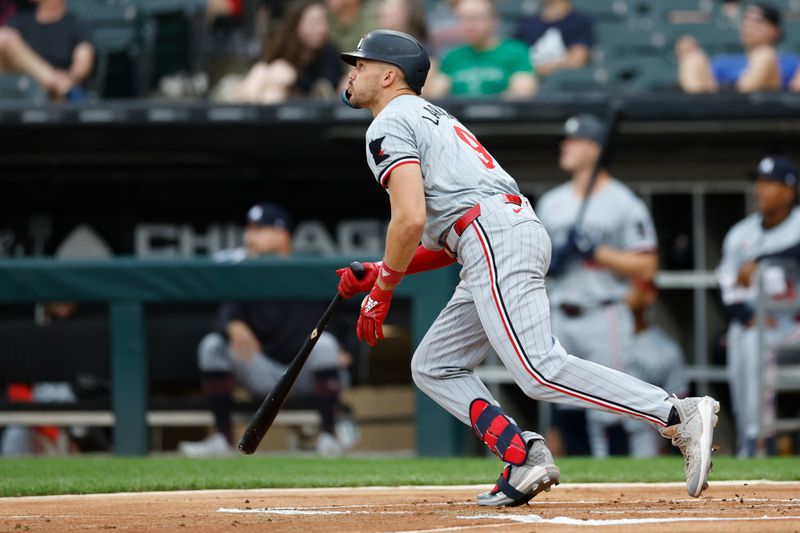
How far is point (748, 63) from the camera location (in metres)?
9.01

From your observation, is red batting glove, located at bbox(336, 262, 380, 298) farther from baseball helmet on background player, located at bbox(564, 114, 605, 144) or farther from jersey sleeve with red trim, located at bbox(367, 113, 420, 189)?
baseball helmet on background player, located at bbox(564, 114, 605, 144)

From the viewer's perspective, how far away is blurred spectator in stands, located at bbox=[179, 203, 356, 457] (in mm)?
7473

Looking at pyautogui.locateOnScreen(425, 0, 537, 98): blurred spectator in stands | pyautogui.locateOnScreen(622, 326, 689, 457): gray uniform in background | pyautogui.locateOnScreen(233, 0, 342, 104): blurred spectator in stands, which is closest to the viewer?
pyautogui.locateOnScreen(622, 326, 689, 457): gray uniform in background

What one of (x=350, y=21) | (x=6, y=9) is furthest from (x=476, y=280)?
(x=6, y=9)

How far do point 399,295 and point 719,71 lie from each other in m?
3.09

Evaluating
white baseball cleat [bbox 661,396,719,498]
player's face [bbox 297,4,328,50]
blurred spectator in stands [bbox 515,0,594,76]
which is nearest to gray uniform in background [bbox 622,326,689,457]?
blurred spectator in stands [bbox 515,0,594,76]

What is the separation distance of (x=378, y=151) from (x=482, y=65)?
193 inches

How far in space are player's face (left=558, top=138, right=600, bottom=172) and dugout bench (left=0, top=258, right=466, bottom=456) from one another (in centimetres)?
90

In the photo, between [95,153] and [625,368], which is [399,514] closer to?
[625,368]

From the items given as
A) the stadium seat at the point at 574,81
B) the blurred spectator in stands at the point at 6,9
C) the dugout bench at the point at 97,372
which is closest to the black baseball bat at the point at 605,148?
the stadium seat at the point at 574,81

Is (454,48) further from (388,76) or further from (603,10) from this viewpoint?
(388,76)

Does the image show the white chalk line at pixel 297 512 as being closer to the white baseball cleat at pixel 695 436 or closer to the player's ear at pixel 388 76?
Answer: the white baseball cleat at pixel 695 436

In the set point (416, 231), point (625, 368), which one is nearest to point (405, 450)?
point (625, 368)

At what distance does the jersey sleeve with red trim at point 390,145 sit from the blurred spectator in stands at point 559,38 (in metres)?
5.31
